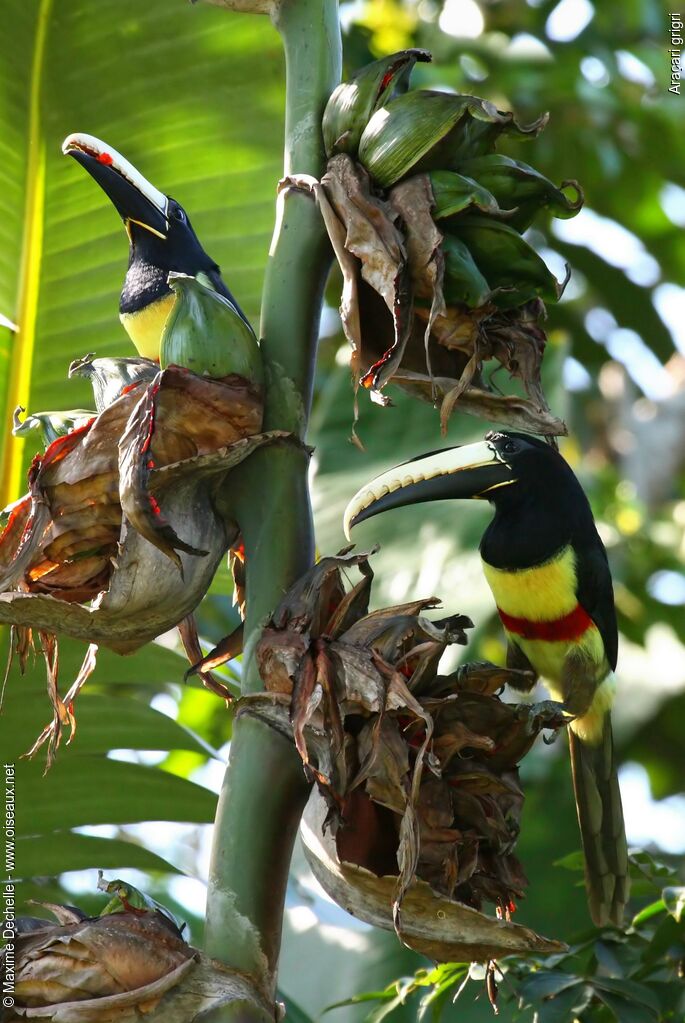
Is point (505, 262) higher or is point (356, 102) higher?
point (356, 102)

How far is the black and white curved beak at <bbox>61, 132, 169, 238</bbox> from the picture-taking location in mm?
1292

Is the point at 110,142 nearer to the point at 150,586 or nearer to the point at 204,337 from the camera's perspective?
the point at 204,337

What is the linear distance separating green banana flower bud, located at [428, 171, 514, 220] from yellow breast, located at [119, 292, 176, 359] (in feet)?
1.06

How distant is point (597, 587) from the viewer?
2242 millimetres

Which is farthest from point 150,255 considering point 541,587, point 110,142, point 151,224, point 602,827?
point 602,827

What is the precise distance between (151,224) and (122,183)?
0.19 ft

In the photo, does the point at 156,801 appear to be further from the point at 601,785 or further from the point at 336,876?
the point at 601,785

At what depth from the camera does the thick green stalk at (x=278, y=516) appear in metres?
1.03

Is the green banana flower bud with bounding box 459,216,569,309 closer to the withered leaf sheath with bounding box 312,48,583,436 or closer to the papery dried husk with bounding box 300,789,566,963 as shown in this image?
the withered leaf sheath with bounding box 312,48,583,436

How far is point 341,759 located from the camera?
3.34ft

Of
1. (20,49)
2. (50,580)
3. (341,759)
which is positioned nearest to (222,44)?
(20,49)

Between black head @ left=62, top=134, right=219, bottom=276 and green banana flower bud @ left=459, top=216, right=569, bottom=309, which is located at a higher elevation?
black head @ left=62, top=134, right=219, bottom=276

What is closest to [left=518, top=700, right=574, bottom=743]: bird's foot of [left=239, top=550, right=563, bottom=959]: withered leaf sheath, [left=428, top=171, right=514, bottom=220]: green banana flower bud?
[left=239, top=550, right=563, bottom=959]: withered leaf sheath

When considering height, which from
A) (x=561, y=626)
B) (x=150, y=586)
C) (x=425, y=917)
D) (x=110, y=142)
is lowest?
(x=561, y=626)
